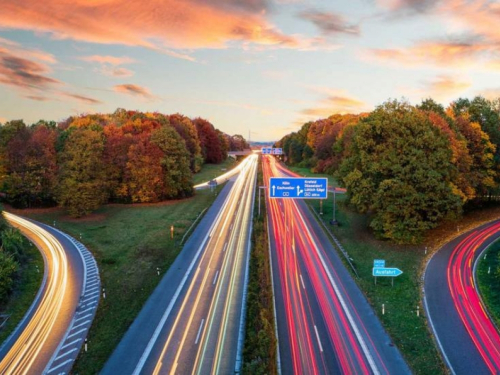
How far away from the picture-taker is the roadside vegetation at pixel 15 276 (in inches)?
1173

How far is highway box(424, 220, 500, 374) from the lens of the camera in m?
24.1

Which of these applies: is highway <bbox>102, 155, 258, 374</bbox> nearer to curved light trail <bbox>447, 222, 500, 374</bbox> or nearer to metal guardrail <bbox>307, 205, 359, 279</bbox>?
metal guardrail <bbox>307, 205, 359, 279</bbox>

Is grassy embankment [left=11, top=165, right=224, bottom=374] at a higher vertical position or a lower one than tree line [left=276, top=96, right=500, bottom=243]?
lower

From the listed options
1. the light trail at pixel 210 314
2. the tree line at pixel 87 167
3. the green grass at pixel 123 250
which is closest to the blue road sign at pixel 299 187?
the light trail at pixel 210 314

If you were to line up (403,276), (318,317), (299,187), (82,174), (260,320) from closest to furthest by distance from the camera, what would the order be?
(260,320)
(318,317)
(403,276)
(299,187)
(82,174)

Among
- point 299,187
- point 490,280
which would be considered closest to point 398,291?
point 490,280

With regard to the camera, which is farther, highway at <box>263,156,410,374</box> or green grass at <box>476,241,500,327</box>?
green grass at <box>476,241,500,327</box>

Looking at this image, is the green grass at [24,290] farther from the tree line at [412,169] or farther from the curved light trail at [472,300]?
the tree line at [412,169]

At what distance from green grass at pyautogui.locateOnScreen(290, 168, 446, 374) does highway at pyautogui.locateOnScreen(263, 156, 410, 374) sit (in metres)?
0.94

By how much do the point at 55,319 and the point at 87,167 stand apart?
4041 centimetres

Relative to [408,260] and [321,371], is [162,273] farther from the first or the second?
[408,260]

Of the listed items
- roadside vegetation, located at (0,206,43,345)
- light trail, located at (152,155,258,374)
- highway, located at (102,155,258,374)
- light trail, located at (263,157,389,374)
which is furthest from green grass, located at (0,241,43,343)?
light trail, located at (263,157,389,374)

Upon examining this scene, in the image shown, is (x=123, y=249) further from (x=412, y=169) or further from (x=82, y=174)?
(x=412, y=169)

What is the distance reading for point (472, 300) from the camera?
3231 centimetres
